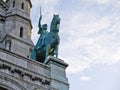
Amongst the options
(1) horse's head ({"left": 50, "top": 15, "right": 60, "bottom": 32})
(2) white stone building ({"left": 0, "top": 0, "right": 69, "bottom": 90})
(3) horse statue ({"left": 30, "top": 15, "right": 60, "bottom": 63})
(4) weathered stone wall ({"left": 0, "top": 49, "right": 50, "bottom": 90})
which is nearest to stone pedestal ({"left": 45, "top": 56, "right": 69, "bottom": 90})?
(2) white stone building ({"left": 0, "top": 0, "right": 69, "bottom": 90})

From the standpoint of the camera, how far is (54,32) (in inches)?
1013

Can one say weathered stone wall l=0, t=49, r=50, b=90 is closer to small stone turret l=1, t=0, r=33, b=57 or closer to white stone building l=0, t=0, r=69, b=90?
white stone building l=0, t=0, r=69, b=90

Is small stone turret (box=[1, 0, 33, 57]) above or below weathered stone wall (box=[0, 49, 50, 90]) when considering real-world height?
above

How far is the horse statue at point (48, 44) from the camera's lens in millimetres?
24953

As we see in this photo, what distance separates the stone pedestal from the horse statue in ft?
3.49

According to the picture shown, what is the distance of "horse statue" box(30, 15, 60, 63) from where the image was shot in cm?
2495

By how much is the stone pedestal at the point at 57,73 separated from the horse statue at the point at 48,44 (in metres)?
1.06

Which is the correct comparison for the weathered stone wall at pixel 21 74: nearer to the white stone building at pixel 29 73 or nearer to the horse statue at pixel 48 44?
the white stone building at pixel 29 73

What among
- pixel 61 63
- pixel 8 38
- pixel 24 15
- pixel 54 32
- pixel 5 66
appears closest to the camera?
pixel 5 66

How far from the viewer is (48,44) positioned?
2523cm

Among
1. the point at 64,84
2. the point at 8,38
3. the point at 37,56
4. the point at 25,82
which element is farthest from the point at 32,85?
the point at 8,38

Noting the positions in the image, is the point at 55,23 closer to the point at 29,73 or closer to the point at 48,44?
the point at 48,44

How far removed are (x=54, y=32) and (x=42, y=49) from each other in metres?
1.13

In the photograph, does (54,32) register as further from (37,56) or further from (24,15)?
(24,15)
